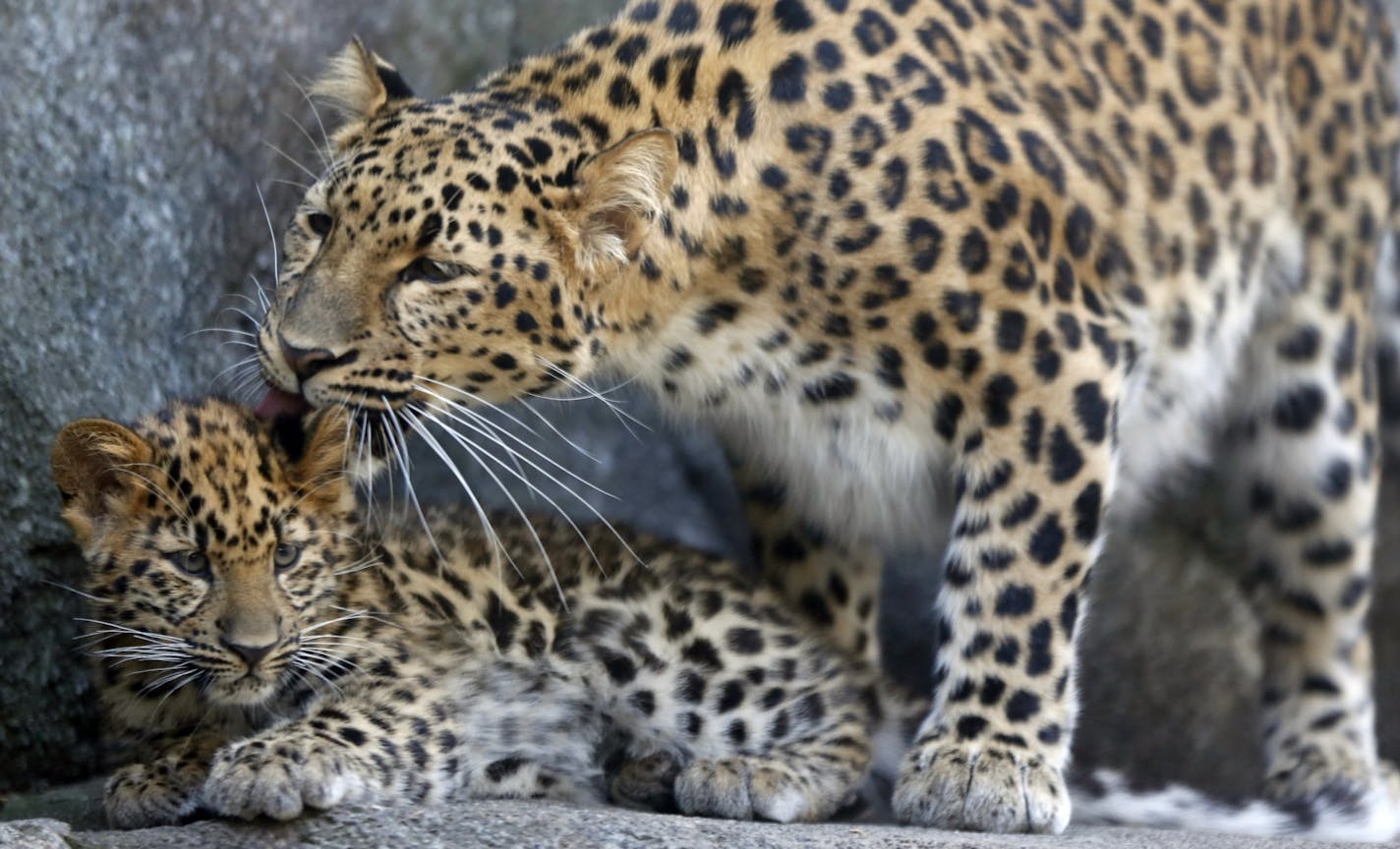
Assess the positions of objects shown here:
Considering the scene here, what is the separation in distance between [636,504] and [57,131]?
2.82 metres

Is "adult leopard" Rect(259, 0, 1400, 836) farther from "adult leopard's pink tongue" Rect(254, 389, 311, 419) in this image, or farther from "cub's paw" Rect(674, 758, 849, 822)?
"cub's paw" Rect(674, 758, 849, 822)

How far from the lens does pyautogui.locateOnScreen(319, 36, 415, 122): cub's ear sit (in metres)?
5.41

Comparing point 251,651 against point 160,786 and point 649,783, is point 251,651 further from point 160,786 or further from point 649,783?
point 649,783

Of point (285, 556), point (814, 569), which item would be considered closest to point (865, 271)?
point (814, 569)

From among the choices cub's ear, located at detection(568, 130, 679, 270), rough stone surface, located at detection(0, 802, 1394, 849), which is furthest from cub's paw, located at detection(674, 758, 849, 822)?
cub's ear, located at detection(568, 130, 679, 270)

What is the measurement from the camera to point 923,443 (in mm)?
5641

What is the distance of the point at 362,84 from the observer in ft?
17.9

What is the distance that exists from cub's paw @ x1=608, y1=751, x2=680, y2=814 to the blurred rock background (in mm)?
1319

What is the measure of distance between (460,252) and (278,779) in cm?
144

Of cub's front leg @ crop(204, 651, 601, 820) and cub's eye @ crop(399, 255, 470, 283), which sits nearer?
cub's front leg @ crop(204, 651, 601, 820)

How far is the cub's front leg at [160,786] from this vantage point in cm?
461

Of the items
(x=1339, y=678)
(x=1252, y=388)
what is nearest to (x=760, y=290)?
(x=1252, y=388)

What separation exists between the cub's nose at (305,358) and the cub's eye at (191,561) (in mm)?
560

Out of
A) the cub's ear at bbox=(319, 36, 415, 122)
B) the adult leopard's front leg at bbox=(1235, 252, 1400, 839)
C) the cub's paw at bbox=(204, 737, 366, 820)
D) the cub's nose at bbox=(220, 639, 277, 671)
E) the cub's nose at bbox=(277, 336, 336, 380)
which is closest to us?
the cub's paw at bbox=(204, 737, 366, 820)
